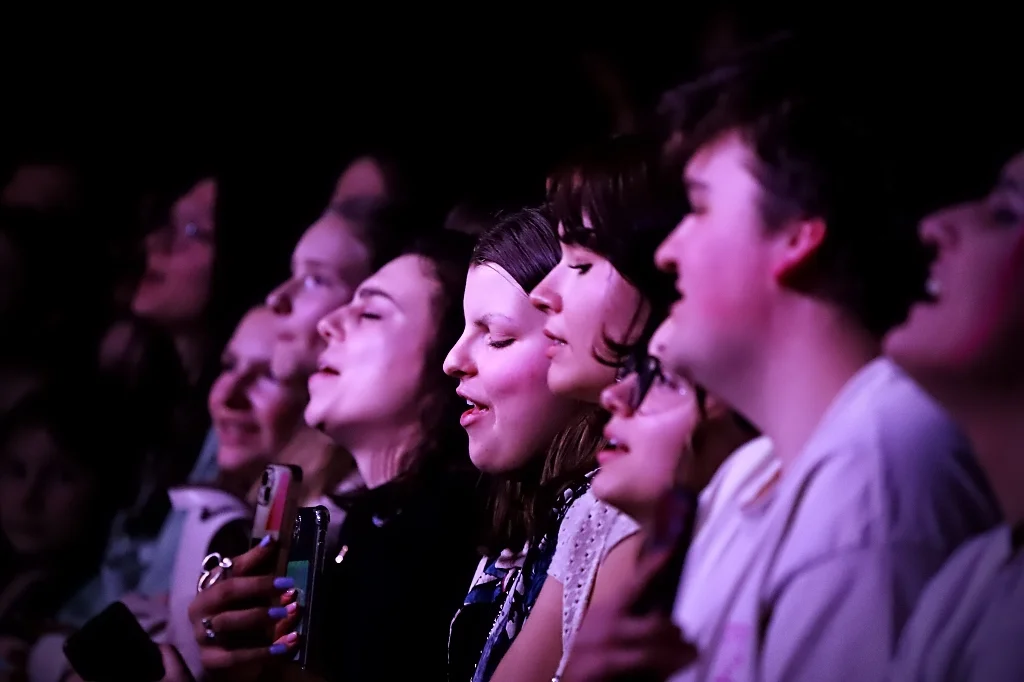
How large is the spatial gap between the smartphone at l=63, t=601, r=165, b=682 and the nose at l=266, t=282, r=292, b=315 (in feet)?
2.31

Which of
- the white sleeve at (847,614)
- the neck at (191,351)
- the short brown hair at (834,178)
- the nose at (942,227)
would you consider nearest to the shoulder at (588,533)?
the white sleeve at (847,614)

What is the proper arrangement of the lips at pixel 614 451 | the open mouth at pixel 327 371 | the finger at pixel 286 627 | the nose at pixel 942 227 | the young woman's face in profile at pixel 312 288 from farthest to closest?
the young woman's face in profile at pixel 312 288 → the open mouth at pixel 327 371 → the finger at pixel 286 627 → the lips at pixel 614 451 → the nose at pixel 942 227

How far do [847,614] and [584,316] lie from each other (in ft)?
1.96

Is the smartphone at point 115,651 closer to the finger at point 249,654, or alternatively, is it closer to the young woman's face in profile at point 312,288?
the finger at point 249,654

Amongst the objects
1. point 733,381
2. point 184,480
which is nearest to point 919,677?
point 733,381

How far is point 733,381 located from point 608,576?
33cm

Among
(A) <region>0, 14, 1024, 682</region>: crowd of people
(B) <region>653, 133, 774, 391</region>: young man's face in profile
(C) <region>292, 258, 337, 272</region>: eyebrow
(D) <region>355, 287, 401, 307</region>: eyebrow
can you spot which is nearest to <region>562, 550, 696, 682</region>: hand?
(A) <region>0, 14, 1024, 682</region>: crowd of people

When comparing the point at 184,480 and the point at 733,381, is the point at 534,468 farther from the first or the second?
the point at 184,480

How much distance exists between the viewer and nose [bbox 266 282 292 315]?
2.56 m

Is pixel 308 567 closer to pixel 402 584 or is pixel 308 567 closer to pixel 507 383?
pixel 402 584

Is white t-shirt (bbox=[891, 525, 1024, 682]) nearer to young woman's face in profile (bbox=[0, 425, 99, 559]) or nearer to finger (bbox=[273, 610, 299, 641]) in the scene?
→ finger (bbox=[273, 610, 299, 641])

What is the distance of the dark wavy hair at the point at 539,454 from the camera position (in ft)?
5.93

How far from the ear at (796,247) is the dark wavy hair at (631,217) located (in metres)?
0.20

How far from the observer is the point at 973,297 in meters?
1.29
